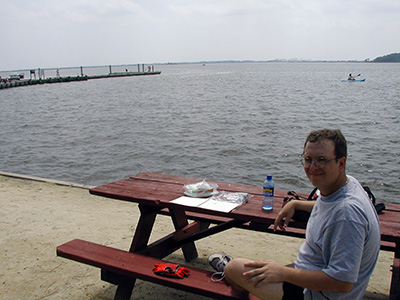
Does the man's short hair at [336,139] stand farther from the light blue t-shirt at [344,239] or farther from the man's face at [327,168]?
the light blue t-shirt at [344,239]

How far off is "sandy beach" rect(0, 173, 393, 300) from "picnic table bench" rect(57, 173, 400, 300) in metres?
0.44

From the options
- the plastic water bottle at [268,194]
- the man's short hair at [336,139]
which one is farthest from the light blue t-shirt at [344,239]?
the plastic water bottle at [268,194]

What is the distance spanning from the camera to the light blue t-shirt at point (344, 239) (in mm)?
2141

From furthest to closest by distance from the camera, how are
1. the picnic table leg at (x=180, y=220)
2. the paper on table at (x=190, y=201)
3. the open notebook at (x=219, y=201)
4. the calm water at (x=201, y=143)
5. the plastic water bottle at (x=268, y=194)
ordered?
1. the calm water at (x=201, y=143)
2. the picnic table leg at (x=180, y=220)
3. the paper on table at (x=190, y=201)
4. the open notebook at (x=219, y=201)
5. the plastic water bottle at (x=268, y=194)

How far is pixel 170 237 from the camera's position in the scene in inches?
165

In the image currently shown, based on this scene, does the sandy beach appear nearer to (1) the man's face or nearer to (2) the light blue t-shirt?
(2) the light blue t-shirt

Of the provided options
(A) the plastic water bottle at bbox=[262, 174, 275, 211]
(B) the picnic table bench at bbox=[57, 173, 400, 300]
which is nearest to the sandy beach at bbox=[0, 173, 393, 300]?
(B) the picnic table bench at bbox=[57, 173, 400, 300]

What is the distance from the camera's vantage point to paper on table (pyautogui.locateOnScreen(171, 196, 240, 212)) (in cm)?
337

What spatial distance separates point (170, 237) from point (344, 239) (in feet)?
7.70

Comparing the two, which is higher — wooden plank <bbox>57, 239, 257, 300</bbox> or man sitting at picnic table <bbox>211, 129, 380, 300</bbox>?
man sitting at picnic table <bbox>211, 129, 380, 300</bbox>

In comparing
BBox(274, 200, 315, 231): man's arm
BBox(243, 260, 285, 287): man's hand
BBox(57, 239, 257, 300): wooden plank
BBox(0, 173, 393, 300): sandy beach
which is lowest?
BBox(0, 173, 393, 300): sandy beach

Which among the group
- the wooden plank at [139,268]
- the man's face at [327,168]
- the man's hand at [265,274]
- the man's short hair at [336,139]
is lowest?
the wooden plank at [139,268]

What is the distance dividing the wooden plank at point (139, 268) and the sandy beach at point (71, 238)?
0.65m

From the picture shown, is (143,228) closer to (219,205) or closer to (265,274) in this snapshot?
(219,205)
